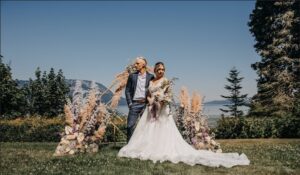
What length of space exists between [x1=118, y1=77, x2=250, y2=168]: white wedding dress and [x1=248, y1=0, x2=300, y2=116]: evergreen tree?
25.4m

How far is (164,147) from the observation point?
36.8 feet

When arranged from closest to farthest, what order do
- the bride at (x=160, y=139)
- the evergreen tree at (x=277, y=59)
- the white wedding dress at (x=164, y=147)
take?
the white wedding dress at (x=164, y=147) < the bride at (x=160, y=139) < the evergreen tree at (x=277, y=59)

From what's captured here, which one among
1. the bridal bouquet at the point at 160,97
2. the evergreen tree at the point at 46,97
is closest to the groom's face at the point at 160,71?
the bridal bouquet at the point at 160,97

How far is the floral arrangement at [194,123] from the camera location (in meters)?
13.3

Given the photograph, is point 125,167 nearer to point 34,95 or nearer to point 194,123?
point 194,123

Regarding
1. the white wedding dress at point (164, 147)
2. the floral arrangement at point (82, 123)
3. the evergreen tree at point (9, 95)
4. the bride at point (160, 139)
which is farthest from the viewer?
the evergreen tree at point (9, 95)

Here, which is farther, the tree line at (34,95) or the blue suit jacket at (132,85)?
the tree line at (34,95)

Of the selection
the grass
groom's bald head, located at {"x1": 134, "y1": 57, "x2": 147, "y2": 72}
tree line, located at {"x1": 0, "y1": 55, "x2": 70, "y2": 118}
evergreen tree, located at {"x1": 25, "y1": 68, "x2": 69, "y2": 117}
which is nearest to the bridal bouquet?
groom's bald head, located at {"x1": 134, "y1": 57, "x2": 147, "y2": 72}

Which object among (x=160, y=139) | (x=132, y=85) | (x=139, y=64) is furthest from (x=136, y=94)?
(x=160, y=139)

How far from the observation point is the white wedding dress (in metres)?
10.5

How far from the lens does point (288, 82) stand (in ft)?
119

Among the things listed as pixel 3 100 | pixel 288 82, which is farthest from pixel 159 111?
pixel 288 82

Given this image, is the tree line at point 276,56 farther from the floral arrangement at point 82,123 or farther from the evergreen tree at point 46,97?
the floral arrangement at point 82,123

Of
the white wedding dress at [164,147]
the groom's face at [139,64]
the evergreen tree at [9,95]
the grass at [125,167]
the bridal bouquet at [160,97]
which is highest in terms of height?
the evergreen tree at [9,95]
